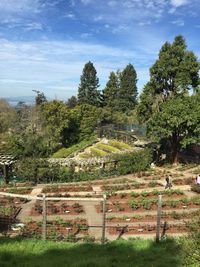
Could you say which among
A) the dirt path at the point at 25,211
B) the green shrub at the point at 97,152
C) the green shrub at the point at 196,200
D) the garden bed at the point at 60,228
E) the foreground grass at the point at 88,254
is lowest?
the dirt path at the point at 25,211

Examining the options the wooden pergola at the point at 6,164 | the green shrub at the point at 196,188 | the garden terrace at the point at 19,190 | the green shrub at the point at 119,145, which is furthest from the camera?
the green shrub at the point at 119,145

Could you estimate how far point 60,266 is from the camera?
8.51 m

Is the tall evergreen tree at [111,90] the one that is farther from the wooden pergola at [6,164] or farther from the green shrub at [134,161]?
the wooden pergola at [6,164]

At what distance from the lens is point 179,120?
30.7 m

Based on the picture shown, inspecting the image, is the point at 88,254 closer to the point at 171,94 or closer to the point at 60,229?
the point at 60,229

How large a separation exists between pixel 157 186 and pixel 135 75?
5474 cm

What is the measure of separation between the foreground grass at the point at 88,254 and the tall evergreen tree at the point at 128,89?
203 feet

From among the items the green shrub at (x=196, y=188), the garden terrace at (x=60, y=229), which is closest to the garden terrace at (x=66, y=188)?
the green shrub at (x=196, y=188)

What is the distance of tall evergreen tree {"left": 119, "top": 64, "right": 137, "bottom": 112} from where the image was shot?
72.8 meters

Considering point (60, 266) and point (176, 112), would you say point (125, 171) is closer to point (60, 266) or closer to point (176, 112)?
point (176, 112)

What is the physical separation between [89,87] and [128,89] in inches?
291

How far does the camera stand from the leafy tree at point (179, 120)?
30812mm

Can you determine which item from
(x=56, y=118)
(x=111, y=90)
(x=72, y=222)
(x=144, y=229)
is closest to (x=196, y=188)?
(x=144, y=229)

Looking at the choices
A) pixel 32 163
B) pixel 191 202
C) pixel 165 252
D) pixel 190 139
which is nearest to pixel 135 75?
pixel 190 139
